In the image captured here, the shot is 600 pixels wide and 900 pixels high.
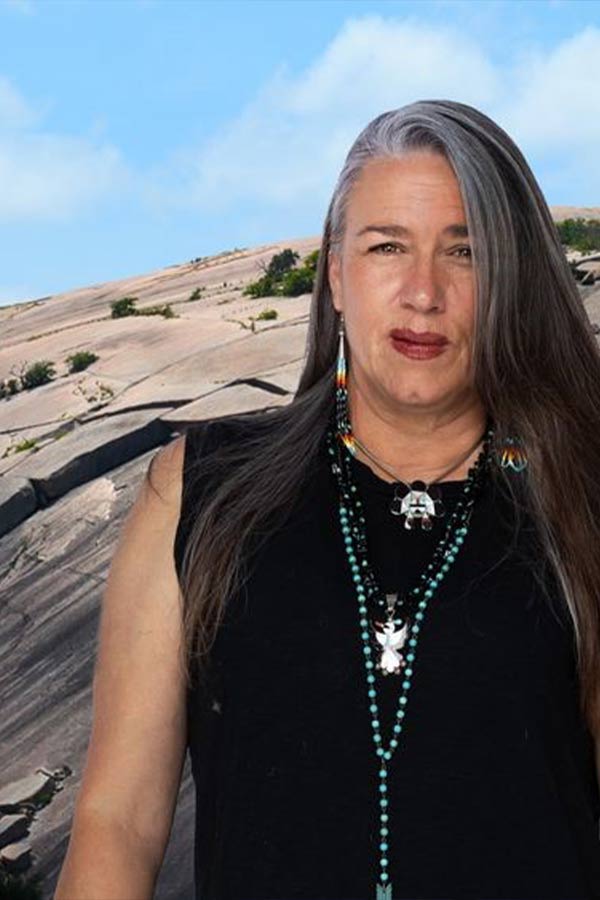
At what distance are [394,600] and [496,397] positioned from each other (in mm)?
545

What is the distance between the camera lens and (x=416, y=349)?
11.4 ft

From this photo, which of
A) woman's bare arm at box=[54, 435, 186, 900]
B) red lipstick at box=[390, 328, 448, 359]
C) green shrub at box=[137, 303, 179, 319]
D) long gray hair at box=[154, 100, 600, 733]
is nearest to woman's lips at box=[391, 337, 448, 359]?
red lipstick at box=[390, 328, 448, 359]

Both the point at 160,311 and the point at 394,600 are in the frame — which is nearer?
the point at 394,600

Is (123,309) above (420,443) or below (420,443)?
below

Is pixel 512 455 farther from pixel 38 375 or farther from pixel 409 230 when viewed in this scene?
pixel 38 375

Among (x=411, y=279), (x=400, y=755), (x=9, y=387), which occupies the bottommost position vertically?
(x=9, y=387)

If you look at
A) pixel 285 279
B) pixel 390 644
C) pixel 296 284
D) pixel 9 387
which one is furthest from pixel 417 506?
pixel 285 279

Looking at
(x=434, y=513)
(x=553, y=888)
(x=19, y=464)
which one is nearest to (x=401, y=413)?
(x=434, y=513)

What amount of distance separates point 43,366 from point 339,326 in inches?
912

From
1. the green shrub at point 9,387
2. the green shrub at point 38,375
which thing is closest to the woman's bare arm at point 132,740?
the green shrub at point 38,375

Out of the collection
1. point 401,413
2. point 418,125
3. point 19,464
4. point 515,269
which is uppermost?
point 418,125

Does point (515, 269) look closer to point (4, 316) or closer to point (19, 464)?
point (19, 464)

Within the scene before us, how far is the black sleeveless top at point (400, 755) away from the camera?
10.9ft

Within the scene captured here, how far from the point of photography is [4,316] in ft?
131
